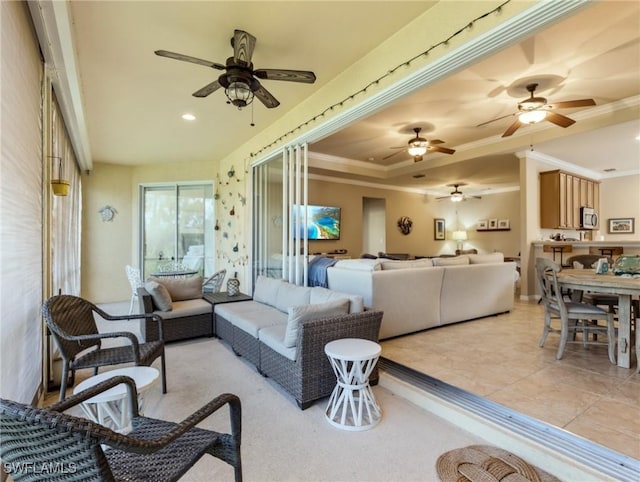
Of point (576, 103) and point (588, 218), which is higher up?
point (576, 103)

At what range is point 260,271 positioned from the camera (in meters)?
5.25

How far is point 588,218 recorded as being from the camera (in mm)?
7297

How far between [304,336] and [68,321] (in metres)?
1.79

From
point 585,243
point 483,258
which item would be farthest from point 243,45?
point 585,243

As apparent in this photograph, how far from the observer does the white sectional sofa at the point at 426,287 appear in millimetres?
3646

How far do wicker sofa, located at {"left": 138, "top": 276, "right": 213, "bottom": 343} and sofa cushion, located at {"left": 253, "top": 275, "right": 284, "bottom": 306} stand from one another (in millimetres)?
621

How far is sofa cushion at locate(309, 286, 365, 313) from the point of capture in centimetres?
279

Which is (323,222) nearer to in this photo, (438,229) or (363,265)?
(363,265)

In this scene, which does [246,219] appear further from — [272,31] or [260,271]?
[272,31]

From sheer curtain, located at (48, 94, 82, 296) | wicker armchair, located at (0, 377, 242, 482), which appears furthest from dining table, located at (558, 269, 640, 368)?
sheer curtain, located at (48, 94, 82, 296)

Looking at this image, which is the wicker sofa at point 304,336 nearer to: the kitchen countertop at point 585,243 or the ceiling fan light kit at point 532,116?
the ceiling fan light kit at point 532,116

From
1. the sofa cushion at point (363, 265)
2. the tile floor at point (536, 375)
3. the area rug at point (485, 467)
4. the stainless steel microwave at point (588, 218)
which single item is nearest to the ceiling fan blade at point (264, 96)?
the sofa cushion at point (363, 265)

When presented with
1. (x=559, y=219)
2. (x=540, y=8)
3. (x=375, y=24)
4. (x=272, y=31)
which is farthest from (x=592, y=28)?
(x=559, y=219)

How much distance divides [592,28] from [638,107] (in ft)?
7.56
